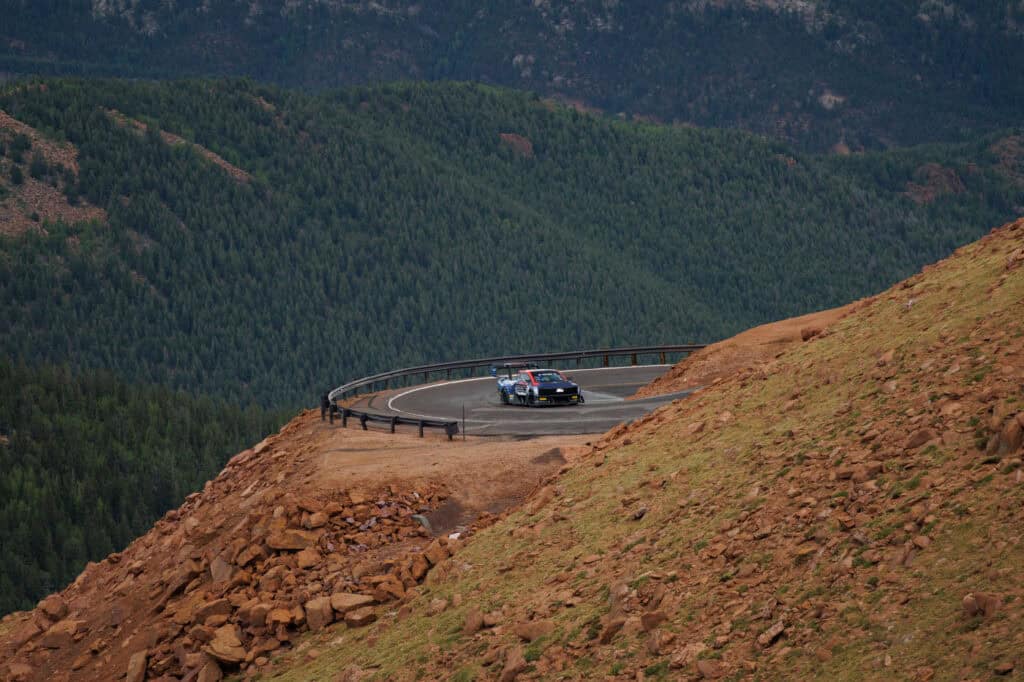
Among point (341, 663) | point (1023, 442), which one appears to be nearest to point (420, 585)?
point (341, 663)

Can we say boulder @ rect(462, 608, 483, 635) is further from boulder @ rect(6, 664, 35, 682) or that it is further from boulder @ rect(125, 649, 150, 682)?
boulder @ rect(6, 664, 35, 682)

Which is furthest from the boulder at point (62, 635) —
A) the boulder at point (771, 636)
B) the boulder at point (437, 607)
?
the boulder at point (771, 636)

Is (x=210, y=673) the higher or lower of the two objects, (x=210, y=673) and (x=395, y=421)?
the lower

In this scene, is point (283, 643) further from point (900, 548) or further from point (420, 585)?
point (900, 548)

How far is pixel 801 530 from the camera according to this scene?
18.9 m

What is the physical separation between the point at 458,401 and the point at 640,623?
33.9 m

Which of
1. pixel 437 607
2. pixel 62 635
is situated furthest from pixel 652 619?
pixel 62 635

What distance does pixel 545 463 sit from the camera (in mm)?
31547

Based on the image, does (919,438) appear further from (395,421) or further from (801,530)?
(395,421)

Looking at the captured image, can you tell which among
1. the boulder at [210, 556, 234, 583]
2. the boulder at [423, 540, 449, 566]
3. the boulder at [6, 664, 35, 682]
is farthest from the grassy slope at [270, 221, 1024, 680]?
the boulder at [6, 664, 35, 682]

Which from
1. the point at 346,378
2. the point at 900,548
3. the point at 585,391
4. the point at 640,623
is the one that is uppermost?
the point at 900,548

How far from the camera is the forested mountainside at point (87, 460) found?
407ft

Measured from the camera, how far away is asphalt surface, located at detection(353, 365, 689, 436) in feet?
129

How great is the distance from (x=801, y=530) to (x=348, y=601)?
9106 millimetres
